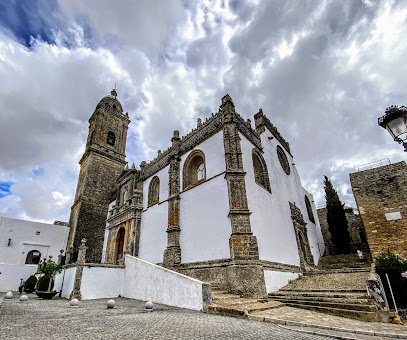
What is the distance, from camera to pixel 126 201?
1806cm


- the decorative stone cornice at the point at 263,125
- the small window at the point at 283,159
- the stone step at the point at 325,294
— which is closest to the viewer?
the stone step at the point at 325,294

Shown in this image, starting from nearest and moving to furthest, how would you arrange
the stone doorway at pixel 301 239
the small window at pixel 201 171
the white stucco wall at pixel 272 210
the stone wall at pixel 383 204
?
1. the white stucco wall at pixel 272 210
2. the stone wall at pixel 383 204
3. the small window at pixel 201 171
4. the stone doorway at pixel 301 239

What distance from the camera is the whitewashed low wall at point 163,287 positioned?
7160mm

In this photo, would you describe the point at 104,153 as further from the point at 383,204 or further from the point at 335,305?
the point at 383,204

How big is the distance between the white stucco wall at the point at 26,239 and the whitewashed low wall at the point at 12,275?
77 cm

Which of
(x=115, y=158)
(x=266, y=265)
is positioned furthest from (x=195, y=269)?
(x=115, y=158)

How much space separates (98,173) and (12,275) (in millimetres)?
10153

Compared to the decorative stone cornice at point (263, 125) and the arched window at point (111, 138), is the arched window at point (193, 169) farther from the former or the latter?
the arched window at point (111, 138)

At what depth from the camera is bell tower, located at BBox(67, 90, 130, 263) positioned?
18969 mm

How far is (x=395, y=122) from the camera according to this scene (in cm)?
375

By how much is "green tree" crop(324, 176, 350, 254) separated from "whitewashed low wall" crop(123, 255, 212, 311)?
54.8ft

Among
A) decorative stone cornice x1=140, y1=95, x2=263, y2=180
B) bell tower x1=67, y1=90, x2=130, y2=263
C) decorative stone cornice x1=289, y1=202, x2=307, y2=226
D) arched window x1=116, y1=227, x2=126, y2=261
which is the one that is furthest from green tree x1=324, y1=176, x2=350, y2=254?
bell tower x1=67, y1=90, x2=130, y2=263

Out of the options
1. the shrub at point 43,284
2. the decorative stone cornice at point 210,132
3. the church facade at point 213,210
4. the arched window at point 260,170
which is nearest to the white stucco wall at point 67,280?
the shrub at point 43,284

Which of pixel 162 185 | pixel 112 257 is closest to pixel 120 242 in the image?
pixel 112 257
